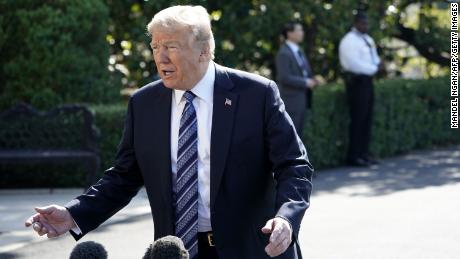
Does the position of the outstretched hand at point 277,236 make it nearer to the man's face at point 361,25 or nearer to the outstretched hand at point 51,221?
the outstretched hand at point 51,221

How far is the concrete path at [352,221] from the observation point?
8.05 meters

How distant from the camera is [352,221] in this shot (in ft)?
30.6

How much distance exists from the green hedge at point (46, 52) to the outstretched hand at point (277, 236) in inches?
348

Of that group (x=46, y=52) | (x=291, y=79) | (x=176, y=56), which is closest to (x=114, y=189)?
(x=176, y=56)

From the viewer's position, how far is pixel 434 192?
1110 centimetres

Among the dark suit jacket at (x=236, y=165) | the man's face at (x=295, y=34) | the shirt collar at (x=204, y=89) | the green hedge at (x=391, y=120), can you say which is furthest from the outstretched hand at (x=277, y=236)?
the green hedge at (x=391, y=120)

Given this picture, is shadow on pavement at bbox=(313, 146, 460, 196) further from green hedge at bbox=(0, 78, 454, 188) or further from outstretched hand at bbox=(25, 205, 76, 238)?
outstretched hand at bbox=(25, 205, 76, 238)

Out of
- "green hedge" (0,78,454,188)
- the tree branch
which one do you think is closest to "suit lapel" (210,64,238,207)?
"green hedge" (0,78,454,188)

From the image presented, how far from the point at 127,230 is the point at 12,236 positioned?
3.20 ft

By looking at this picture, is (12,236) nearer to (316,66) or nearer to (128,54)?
(128,54)

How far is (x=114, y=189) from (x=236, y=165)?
0.57 m

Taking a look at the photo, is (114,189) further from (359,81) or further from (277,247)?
(359,81)

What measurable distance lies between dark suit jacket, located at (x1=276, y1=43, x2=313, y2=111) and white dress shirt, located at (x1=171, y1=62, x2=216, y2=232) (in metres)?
8.07

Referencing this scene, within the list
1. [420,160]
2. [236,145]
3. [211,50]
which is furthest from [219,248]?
[420,160]
